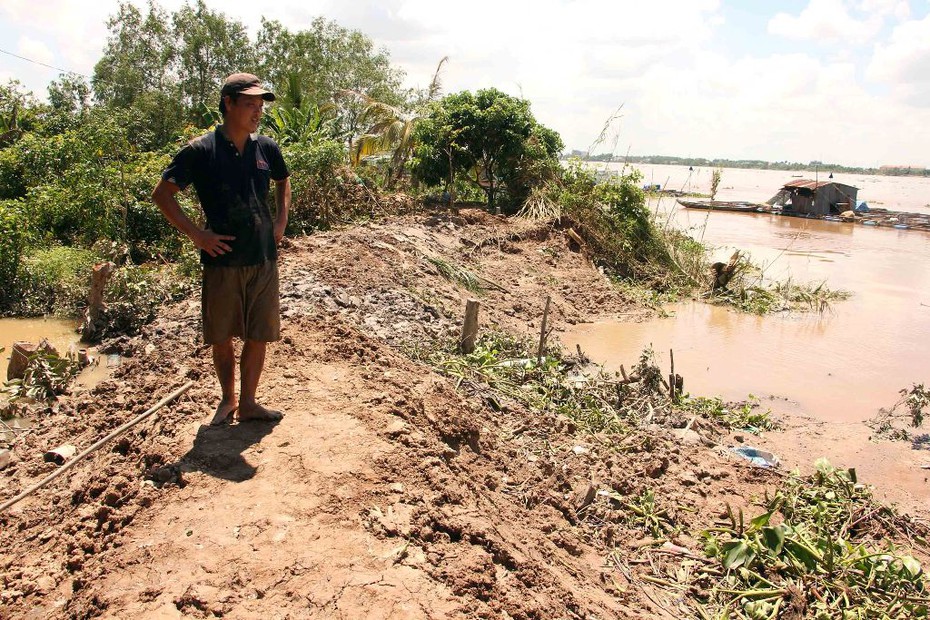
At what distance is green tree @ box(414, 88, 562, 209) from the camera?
1199cm

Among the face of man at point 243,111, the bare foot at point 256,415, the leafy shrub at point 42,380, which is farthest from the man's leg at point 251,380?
the leafy shrub at point 42,380

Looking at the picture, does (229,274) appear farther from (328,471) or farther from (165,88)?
(165,88)

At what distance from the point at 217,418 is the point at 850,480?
12.9ft

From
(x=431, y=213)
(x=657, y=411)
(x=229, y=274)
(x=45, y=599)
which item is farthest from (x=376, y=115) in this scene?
(x=45, y=599)

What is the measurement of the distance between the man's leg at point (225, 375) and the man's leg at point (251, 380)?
6cm

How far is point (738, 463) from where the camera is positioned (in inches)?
186

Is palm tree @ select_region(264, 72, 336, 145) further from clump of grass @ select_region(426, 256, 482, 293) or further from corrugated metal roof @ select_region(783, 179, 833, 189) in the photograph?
corrugated metal roof @ select_region(783, 179, 833, 189)

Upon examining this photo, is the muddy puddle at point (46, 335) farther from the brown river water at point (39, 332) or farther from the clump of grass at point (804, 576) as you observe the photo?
the clump of grass at point (804, 576)

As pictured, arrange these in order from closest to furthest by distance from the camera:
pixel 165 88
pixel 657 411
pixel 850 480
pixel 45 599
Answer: pixel 45 599
pixel 850 480
pixel 657 411
pixel 165 88

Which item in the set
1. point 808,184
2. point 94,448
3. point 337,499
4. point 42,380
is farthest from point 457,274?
point 808,184

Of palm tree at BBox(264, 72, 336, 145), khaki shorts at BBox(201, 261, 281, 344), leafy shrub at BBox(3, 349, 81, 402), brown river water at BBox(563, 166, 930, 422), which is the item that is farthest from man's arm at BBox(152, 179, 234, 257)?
palm tree at BBox(264, 72, 336, 145)

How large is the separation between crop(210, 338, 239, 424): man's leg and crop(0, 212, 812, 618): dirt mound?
9cm

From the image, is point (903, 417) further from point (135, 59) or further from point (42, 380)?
point (135, 59)

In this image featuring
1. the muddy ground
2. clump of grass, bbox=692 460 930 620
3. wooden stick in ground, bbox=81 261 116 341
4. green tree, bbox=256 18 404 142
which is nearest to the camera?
the muddy ground
